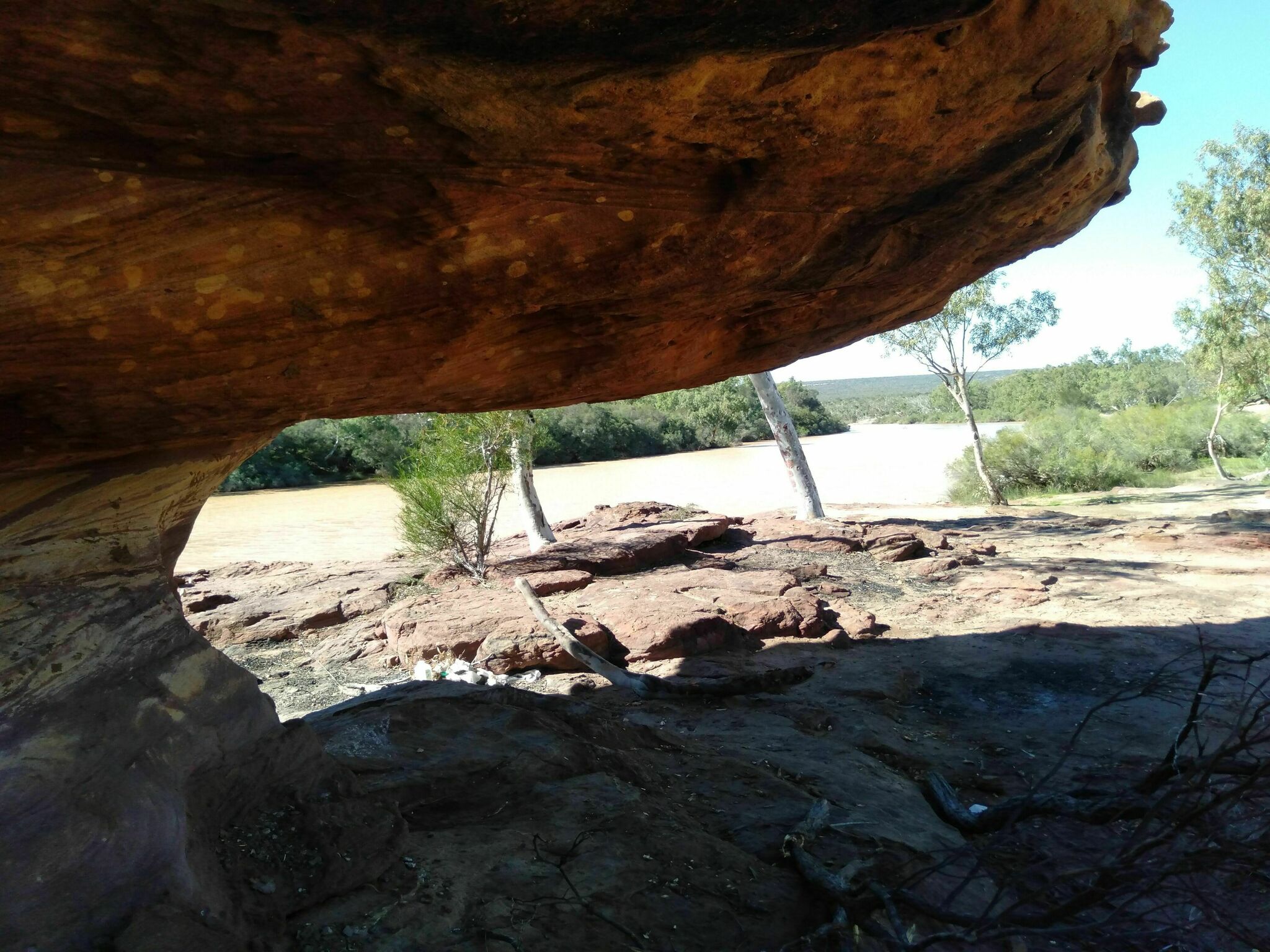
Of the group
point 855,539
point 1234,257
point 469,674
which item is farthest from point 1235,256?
point 469,674

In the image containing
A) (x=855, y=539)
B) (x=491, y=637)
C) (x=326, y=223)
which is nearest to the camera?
(x=326, y=223)

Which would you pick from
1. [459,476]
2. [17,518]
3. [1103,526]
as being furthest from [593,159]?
[1103,526]

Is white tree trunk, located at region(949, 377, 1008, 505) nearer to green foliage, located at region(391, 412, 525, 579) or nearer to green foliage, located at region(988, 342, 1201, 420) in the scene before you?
green foliage, located at region(391, 412, 525, 579)

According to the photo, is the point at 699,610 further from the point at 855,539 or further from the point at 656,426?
the point at 656,426

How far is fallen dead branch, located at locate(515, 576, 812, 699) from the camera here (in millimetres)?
6312

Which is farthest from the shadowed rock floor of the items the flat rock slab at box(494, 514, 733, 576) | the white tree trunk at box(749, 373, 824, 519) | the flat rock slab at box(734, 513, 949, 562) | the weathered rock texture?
the white tree trunk at box(749, 373, 824, 519)

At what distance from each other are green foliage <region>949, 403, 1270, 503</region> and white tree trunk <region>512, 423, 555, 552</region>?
48.1 feet

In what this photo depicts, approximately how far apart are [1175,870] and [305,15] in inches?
125

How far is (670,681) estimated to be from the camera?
21.0 ft

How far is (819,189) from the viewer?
3088 millimetres

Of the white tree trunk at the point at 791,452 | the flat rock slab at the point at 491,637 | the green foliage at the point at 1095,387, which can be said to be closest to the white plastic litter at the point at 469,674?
the flat rock slab at the point at 491,637

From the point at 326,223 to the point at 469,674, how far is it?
460 cm

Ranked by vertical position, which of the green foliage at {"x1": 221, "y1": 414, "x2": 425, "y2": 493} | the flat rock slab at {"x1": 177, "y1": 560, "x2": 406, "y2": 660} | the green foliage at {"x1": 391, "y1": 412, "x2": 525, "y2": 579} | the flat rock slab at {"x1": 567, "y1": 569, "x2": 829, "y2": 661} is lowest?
the flat rock slab at {"x1": 567, "y1": 569, "x2": 829, "y2": 661}

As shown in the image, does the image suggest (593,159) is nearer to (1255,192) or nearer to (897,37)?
(897,37)
